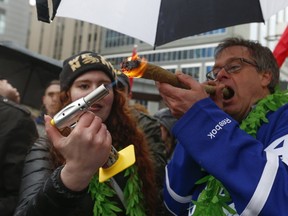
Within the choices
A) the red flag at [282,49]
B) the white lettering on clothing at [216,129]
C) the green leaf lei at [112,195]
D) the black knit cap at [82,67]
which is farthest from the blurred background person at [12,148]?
the red flag at [282,49]

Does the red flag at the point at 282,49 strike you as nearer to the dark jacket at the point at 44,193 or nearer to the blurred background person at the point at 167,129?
the blurred background person at the point at 167,129

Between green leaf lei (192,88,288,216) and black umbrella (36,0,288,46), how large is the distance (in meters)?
0.47

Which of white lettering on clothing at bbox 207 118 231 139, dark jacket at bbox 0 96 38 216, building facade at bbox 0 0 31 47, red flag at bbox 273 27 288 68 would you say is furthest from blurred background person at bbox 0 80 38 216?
building facade at bbox 0 0 31 47

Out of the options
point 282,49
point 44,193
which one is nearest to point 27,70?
point 282,49

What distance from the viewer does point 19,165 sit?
196 centimetres

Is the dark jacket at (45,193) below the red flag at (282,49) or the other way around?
below

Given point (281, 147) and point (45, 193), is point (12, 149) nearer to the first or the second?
point (45, 193)

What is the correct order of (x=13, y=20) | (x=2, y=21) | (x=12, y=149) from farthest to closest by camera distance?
(x=13, y=20) < (x=2, y=21) < (x=12, y=149)

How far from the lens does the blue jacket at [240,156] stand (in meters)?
1.21

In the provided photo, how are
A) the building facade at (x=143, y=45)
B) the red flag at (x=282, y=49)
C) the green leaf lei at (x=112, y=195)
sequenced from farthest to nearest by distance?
the building facade at (x=143, y=45), the red flag at (x=282, y=49), the green leaf lei at (x=112, y=195)

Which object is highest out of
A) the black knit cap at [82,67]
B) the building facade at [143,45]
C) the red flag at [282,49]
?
the red flag at [282,49]

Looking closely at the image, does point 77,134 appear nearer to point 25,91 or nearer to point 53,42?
point 25,91

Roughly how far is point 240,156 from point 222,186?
31 centimetres

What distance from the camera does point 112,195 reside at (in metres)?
1.85
